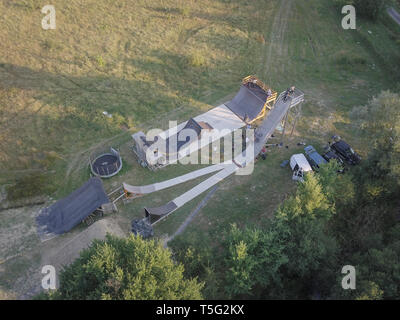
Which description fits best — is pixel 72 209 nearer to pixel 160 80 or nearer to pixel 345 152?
pixel 160 80

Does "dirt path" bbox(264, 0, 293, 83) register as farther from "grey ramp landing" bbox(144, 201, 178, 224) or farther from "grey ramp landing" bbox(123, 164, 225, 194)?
"grey ramp landing" bbox(144, 201, 178, 224)

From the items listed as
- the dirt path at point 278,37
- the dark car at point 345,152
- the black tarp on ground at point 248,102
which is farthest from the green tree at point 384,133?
the dirt path at point 278,37

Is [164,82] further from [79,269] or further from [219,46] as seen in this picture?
[79,269]

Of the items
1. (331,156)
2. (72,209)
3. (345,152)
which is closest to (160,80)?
(72,209)

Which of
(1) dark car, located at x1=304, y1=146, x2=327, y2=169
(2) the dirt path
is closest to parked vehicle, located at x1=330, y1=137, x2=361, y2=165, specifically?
(1) dark car, located at x1=304, y1=146, x2=327, y2=169

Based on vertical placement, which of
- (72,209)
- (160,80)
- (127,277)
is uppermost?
(160,80)

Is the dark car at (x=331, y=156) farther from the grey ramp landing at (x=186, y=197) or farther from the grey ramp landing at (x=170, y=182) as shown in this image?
the grey ramp landing at (x=170, y=182)
